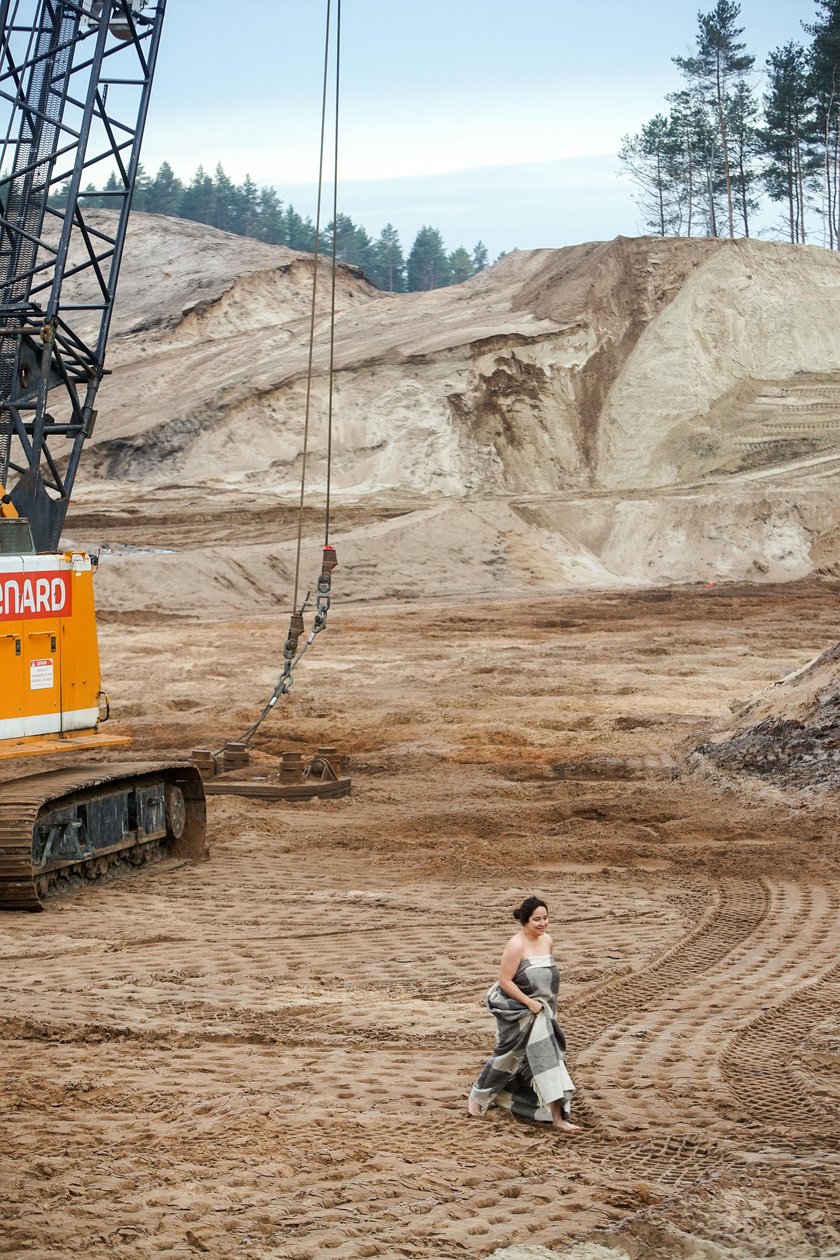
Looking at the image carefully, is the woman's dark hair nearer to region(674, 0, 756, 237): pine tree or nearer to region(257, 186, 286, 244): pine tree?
region(674, 0, 756, 237): pine tree

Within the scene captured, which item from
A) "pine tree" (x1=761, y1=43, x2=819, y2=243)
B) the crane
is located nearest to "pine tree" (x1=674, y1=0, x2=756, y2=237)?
"pine tree" (x1=761, y1=43, x2=819, y2=243)

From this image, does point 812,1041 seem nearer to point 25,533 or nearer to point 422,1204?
point 422,1204

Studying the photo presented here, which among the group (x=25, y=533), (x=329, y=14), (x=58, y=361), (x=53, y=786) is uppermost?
(x=329, y=14)

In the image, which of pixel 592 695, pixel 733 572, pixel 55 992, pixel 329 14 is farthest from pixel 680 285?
pixel 55 992

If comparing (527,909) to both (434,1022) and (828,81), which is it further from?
(828,81)

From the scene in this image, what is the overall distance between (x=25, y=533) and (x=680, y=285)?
114 feet

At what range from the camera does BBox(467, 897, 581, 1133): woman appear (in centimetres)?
532

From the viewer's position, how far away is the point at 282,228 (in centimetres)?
12088

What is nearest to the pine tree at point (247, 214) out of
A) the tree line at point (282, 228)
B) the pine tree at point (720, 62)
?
the tree line at point (282, 228)

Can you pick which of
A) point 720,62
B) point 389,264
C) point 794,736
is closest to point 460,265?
point 389,264

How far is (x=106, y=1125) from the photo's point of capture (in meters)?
5.25

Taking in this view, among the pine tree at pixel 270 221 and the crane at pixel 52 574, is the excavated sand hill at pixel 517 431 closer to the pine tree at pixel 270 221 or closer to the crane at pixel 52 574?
the crane at pixel 52 574

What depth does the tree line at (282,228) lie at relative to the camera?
376 feet

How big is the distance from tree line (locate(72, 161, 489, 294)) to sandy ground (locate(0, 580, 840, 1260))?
100 meters
